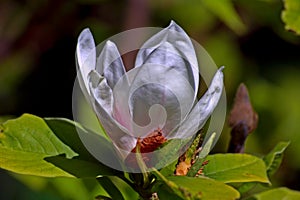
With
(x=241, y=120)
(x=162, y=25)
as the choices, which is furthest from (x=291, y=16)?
(x=162, y=25)

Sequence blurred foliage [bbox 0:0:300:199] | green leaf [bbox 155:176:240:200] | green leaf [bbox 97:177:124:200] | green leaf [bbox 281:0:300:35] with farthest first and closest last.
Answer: blurred foliage [bbox 0:0:300:199] → green leaf [bbox 281:0:300:35] → green leaf [bbox 97:177:124:200] → green leaf [bbox 155:176:240:200]

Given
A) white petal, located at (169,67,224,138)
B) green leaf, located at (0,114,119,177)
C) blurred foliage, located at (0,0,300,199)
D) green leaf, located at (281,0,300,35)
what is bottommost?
blurred foliage, located at (0,0,300,199)

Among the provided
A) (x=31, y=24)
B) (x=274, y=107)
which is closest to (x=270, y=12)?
(x=274, y=107)

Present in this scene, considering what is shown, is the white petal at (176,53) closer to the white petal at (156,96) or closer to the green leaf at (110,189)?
the white petal at (156,96)

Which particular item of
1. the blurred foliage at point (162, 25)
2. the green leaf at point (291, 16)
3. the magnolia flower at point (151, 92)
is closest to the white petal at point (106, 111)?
the magnolia flower at point (151, 92)

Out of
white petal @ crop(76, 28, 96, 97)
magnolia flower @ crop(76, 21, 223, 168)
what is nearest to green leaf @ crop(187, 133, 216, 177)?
magnolia flower @ crop(76, 21, 223, 168)

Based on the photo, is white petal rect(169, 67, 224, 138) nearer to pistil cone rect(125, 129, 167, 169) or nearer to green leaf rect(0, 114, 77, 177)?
pistil cone rect(125, 129, 167, 169)
